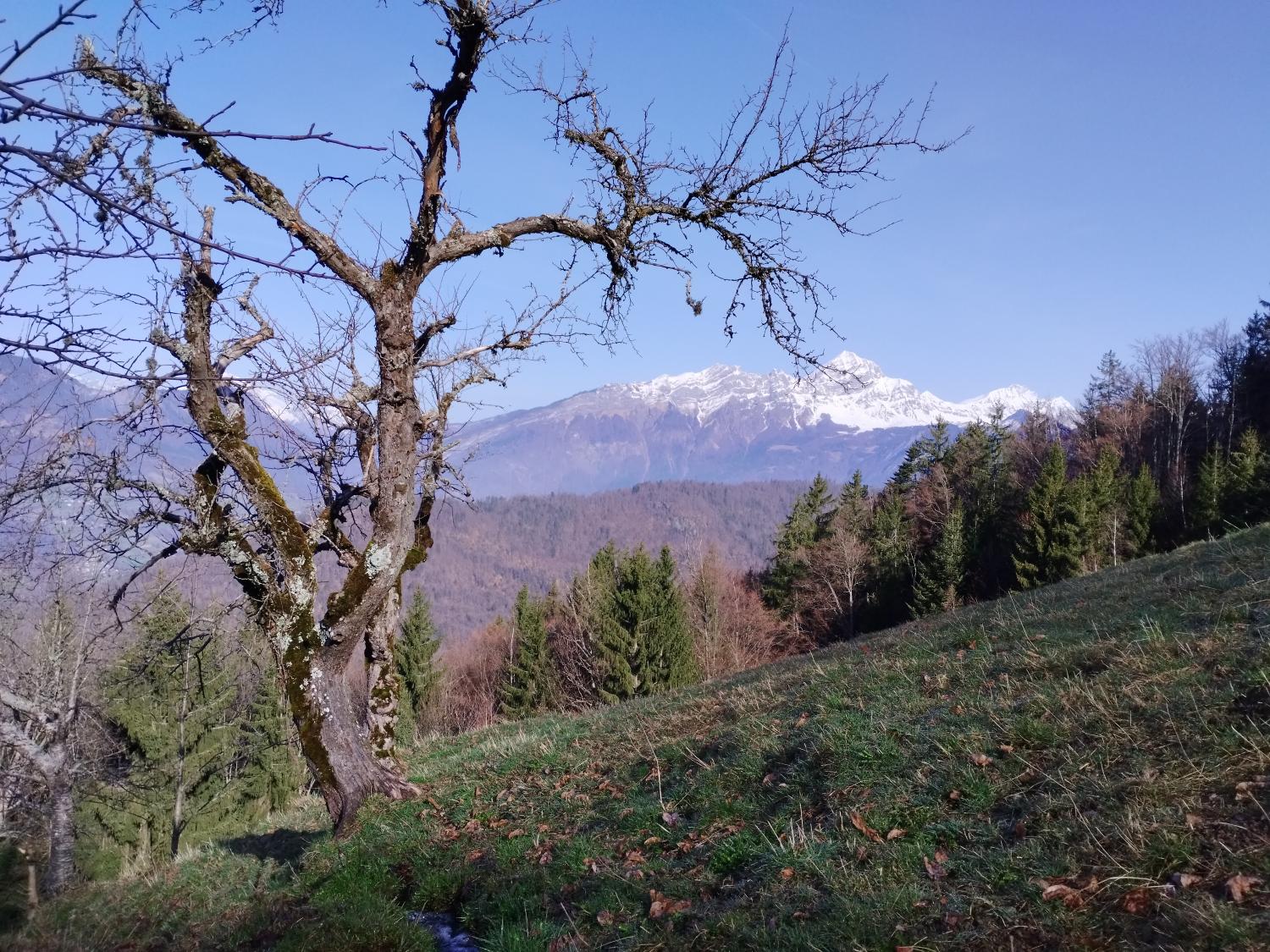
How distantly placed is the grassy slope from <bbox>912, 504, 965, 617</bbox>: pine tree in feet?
109

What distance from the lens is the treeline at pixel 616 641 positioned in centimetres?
3859

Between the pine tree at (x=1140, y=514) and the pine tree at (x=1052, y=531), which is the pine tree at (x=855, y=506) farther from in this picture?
the pine tree at (x=1140, y=514)

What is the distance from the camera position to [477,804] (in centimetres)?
733

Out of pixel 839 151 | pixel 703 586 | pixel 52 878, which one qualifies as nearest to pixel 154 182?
pixel 839 151

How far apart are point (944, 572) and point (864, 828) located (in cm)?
3981

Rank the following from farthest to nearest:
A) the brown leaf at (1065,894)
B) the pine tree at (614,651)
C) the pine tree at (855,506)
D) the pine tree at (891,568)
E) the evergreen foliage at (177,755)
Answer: the pine tree at (855,506)
the pine tree at (891,568)
the pine tree at (614,651)
the evergreen foliage at (177,755)
the brown leaf at (1065,894)

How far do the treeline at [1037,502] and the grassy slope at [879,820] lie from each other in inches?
1224

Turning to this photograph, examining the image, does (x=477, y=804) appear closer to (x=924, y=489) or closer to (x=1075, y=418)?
(x=924, y=489)

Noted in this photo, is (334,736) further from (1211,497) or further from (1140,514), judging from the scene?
(1211,497)

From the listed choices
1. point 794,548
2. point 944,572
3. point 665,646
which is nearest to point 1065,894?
point 665,646

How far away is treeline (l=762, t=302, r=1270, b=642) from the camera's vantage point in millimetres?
38469

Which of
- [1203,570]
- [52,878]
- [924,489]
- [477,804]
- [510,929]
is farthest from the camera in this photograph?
[924,489]

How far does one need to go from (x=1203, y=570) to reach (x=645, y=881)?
25.3 feet

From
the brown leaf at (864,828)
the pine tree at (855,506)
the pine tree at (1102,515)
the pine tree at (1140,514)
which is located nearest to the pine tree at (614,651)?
the pine tree at (855,506)
